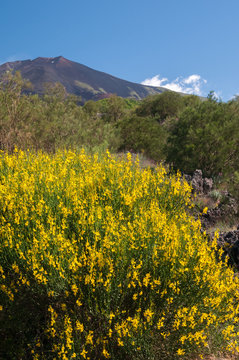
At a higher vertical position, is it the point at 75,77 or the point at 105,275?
the point at 75,77

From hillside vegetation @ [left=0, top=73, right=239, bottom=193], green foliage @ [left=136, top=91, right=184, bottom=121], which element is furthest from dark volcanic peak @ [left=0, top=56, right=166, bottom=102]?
hillside vegetation @ [left=0, top=73, right=239, bottom=193]

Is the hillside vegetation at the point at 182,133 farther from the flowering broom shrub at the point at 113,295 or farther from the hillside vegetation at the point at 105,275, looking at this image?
the flowering broom shrub at the point at 113,295

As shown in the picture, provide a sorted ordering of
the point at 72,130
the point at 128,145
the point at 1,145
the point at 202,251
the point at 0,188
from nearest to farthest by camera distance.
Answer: the point at 202,251, the point at 0,188, the point at 1,145, the point at 72,130, the point at 128,145

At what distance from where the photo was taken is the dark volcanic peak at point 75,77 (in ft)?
440

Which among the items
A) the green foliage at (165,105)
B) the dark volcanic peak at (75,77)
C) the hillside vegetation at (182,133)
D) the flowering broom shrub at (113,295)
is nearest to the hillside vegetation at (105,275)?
the flowering broom shrub at (113,295)

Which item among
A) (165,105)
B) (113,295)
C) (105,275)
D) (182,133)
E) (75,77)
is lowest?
(113,295)

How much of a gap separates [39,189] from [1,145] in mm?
7043

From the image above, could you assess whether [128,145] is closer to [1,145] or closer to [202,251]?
[1,145]

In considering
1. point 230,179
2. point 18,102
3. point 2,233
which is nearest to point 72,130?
point 18,102

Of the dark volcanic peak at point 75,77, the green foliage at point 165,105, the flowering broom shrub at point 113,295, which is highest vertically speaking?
the dark volcanic peak at point 75,77

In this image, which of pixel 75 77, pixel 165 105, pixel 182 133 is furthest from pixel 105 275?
pixel 75 77

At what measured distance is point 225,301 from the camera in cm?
271

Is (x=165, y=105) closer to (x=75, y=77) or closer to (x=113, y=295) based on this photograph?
(x=113, y=295)

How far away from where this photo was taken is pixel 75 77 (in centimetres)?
15288
